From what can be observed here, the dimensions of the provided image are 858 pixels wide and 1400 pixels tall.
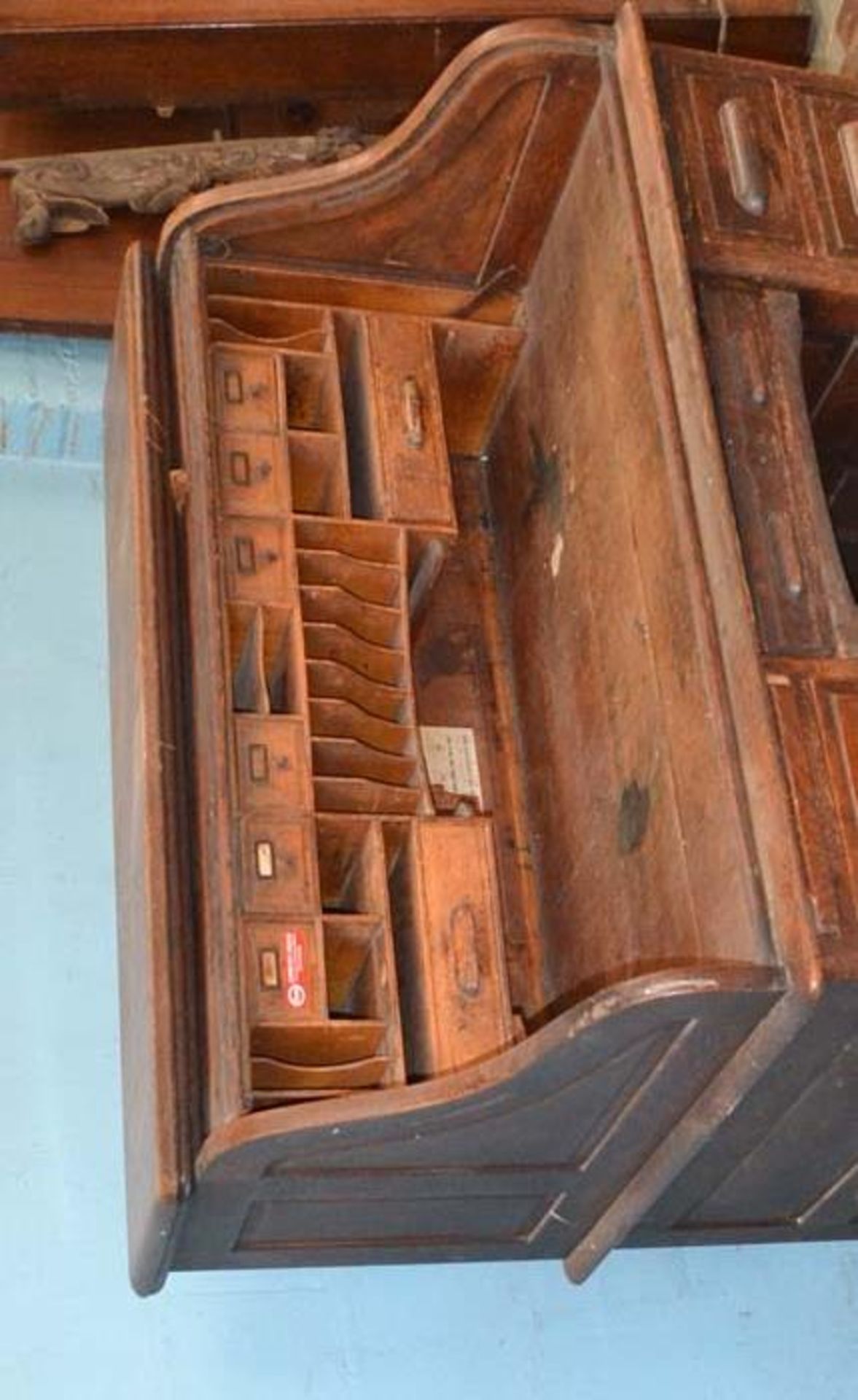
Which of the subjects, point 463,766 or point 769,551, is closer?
point 769,551

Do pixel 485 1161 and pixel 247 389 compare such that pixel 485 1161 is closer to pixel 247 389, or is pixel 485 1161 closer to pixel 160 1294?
pixel 160 1294

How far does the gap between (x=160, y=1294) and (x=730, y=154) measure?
4.27 ft

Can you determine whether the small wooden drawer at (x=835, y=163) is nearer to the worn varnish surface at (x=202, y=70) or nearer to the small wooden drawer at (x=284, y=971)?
the worn varnish surface at (x=202, y=70)

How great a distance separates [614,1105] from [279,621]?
0.61m

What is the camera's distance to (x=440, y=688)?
7.85 ft

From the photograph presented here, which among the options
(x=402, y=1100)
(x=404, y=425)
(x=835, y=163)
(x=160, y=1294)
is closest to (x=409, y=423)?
(x=404, y=425)

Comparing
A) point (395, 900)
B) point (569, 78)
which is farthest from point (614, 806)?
point (569, 78)

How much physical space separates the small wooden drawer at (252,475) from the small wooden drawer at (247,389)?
2cm

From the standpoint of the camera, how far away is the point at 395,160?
2223 mm

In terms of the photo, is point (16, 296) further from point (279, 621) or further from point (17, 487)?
point (279, 621)

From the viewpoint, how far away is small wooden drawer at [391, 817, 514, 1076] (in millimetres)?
2014

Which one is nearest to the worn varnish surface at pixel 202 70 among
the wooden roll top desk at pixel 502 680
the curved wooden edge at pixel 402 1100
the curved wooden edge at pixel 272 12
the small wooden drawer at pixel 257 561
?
the curved wooden edge at pixel 272 12

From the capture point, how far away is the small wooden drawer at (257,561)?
7.03ft

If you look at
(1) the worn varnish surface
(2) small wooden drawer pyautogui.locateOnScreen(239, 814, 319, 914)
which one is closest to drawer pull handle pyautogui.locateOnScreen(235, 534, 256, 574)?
(2) small wooden drawer pyautogui.locateOnScreen(239, 814, 319, 914)
